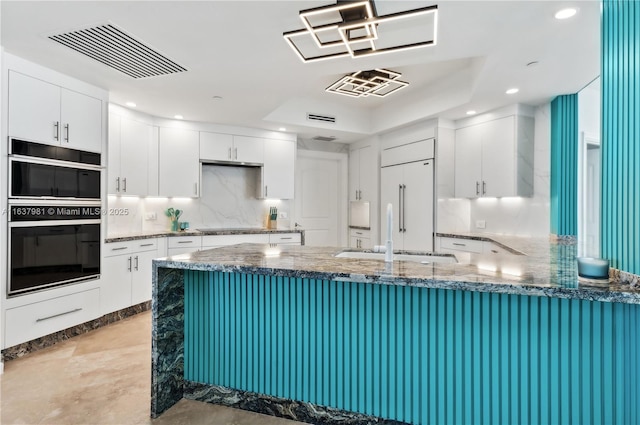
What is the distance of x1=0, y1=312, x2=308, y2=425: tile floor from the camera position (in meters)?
1.99

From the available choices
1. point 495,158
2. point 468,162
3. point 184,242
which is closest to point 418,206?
point 468,162

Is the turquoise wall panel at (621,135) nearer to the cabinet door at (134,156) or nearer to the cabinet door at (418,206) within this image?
the cabinet door at (418,206)

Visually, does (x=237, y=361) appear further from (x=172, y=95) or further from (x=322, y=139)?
(x=322, y=139)

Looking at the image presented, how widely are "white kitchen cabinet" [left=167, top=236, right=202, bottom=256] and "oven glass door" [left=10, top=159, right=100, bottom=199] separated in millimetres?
1143

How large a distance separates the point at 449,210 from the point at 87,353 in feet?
14.0

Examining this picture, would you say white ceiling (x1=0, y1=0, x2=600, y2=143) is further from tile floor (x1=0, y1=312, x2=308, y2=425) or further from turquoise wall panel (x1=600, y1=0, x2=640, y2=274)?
tile floor (x1=0, y1=312, x2=308, y2=425)

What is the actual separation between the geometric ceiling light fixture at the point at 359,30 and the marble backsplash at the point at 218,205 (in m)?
3.03

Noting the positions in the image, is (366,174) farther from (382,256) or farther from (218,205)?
(382,256)

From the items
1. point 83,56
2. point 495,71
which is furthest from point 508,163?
point 83,56

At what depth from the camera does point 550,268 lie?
1.79 m

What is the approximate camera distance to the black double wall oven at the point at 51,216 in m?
2.74

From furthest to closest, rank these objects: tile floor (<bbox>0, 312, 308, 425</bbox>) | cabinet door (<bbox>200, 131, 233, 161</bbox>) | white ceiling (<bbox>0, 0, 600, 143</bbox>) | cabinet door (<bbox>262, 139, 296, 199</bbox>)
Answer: cabinet door (<bbox>262, 139, 296, 199</bbox>) < cabinet door (<bbox>200, 131, 233, 161</bbox>) < white ceiling (<bbox>0, 0, 600, 143</bbox>) < tile floor (<bbox>0, 312, 308, 425</bbox>)

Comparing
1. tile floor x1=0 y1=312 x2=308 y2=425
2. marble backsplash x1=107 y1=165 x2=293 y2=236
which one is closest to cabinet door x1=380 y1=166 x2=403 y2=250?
marble backsplash x1=107 y1=165 x2=293 y2=236

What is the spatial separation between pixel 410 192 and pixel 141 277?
3.67 meters
